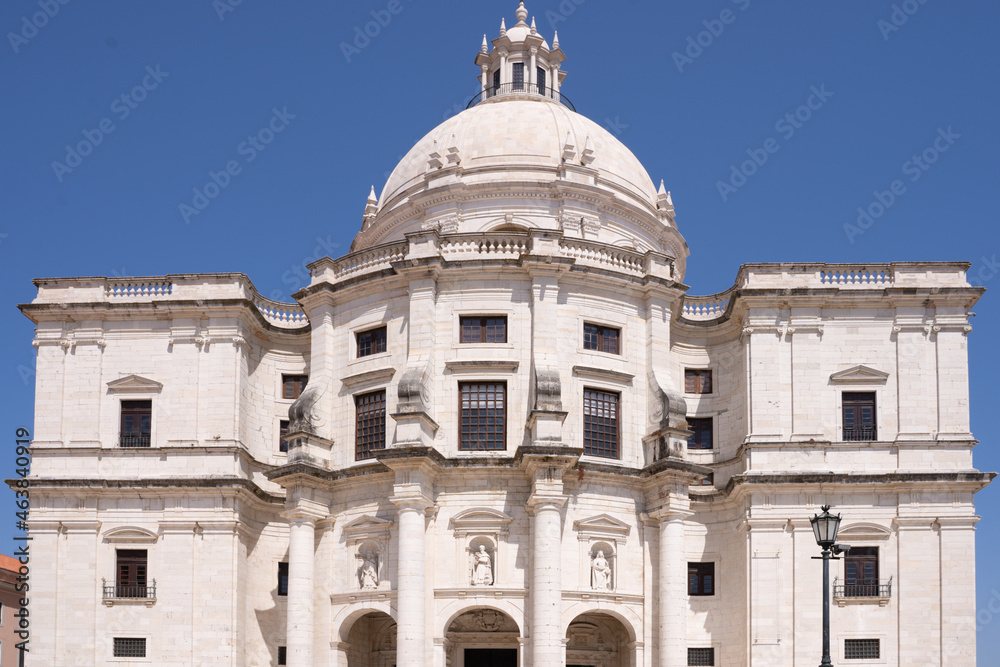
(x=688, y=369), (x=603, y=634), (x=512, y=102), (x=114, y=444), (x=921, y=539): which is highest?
(x=512, y=102)

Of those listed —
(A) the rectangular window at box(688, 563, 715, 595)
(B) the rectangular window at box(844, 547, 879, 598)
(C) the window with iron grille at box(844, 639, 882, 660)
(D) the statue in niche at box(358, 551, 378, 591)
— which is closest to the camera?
(C) the window with iron grille at box(844, 639, 882, 660)

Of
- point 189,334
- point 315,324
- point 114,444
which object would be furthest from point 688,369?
point 114,444

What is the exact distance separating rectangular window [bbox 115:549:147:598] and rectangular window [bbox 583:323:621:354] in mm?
17242

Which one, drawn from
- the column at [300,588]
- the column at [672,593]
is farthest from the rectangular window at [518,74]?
the column at [300,588]

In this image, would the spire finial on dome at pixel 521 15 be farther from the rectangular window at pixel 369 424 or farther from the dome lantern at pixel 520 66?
the rectangular window at pixel 369 424

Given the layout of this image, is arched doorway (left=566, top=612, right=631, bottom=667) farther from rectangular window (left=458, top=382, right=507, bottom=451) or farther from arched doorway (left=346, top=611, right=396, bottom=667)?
rectangular window (left=458, top=382, right=507, bottom=451)

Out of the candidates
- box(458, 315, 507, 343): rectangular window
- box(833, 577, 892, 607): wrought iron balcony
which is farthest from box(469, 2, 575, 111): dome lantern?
box(833, 577, 892, 607): wrought iron balcony

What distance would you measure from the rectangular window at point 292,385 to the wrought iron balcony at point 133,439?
5.32 metres

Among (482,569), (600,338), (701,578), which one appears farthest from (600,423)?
(701,578)

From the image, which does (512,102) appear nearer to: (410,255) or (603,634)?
(410,255)

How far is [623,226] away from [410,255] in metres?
11.7

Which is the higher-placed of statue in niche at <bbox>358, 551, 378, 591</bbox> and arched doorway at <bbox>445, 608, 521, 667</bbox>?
statue in niche at <bbox>358, 551, 378, 591</bbox>

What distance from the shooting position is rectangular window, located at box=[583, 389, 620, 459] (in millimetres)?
40438

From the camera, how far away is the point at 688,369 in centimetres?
4469
